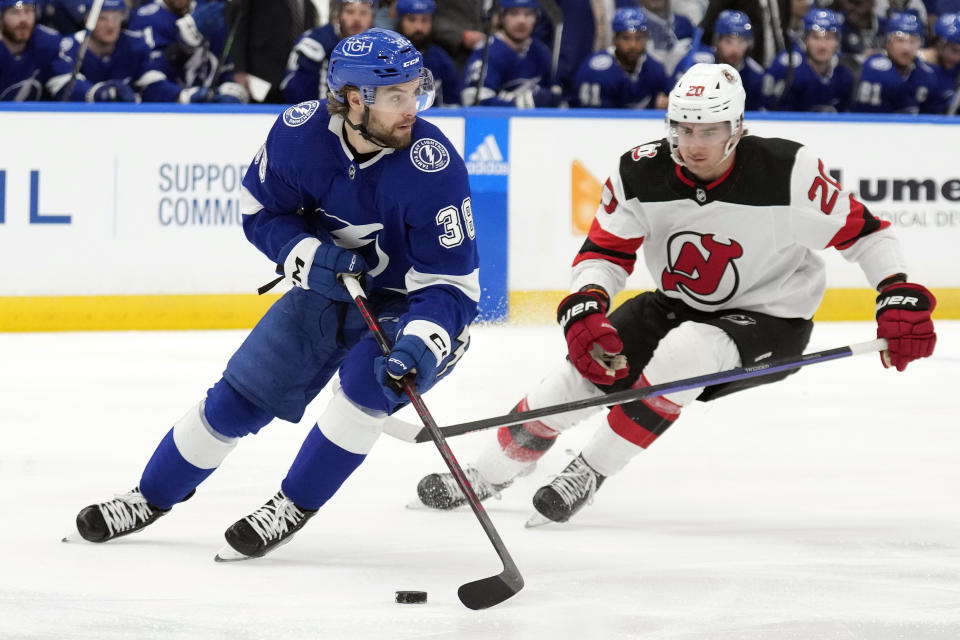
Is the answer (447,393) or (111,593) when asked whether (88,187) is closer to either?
(447,393)

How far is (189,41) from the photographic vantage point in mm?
6781

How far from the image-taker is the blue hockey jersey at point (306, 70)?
22.0ft

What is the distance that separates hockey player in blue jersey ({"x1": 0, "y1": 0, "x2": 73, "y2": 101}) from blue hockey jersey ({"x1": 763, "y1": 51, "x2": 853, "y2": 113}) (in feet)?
11.7

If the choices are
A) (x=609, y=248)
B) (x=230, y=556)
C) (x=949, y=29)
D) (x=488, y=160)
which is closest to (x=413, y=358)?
(x=230, y=556)

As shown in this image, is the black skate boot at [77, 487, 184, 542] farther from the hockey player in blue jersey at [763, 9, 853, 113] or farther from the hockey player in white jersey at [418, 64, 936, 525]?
the hockey player in blue jersey at [763, 9, 853, 113]

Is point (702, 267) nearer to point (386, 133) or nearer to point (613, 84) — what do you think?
point (386, 133)

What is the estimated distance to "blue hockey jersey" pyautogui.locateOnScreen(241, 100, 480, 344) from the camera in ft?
8.93

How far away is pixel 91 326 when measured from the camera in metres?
6.29

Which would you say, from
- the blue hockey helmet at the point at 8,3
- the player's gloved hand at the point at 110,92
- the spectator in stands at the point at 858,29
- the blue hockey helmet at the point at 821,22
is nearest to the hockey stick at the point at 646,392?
the player's gloved hand at the point at 110,92

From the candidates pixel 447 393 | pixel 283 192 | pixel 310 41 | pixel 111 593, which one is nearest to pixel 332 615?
pixel 111 593

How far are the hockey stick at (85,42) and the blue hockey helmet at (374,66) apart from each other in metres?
3.91

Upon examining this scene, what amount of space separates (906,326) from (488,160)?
386 cm

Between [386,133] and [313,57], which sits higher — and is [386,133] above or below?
above

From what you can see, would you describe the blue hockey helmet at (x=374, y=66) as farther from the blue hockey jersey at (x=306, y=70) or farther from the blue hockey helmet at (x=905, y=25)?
the blue hockey helmet at (x=905, y=25)
